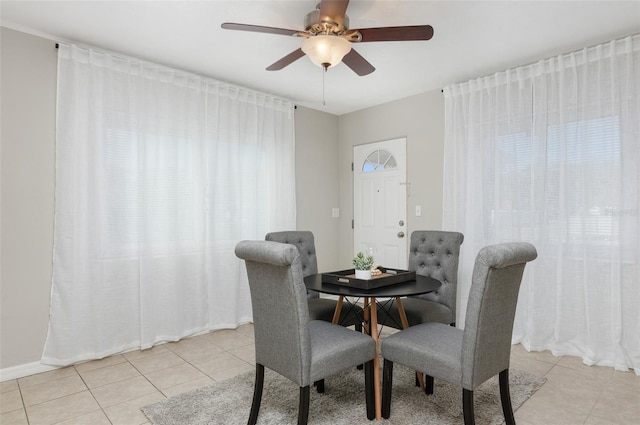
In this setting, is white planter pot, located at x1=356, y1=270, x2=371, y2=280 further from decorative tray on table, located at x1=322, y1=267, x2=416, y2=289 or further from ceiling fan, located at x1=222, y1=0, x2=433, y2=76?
ceiling fan, located at x1=222, y1=0, x2=433, y2=76

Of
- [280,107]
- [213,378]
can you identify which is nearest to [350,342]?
[213,378]

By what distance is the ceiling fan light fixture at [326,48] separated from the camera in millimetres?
2148

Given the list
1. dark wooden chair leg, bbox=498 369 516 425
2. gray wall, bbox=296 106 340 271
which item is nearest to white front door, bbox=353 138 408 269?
gray wall, bbox=296 106 340 271

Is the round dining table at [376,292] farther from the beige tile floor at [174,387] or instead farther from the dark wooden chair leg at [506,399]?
the beige tile floor at [174,387]

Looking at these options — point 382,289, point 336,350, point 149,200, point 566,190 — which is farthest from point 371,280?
point 149,200

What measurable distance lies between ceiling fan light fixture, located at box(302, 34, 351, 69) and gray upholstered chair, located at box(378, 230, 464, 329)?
65.3 inches

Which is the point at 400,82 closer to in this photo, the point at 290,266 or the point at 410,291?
the point at 410,291

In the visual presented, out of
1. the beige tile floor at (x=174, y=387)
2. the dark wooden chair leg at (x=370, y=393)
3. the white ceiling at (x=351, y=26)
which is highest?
the white ceiling at (x=351, y=26)

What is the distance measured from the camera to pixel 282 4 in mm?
2328

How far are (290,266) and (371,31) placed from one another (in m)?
1.43

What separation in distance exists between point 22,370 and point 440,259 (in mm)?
3288

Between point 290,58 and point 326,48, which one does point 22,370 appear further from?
point 326,48

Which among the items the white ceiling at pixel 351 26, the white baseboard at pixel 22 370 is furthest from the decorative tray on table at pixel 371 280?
the white baseboard at pixel 22 370

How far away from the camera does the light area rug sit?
2072 mm
